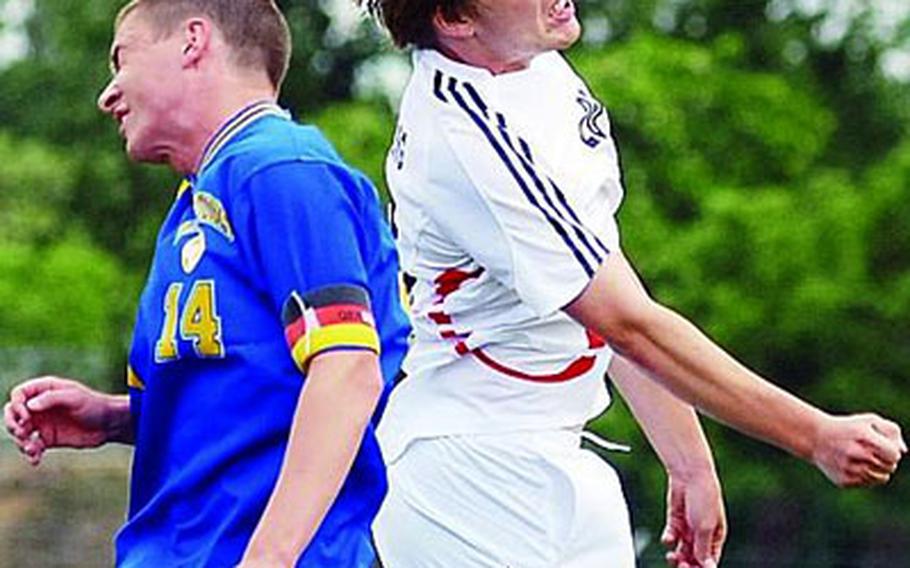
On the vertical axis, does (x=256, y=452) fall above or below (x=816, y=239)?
above

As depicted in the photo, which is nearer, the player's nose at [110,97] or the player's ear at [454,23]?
the player's nose at [110,97]

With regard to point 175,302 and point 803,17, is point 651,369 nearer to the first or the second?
point 175,302

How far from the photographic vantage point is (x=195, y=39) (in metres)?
3.76

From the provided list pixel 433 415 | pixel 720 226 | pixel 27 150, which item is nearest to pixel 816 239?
pixel 720 226

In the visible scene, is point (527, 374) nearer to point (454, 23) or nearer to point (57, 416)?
point (454, 23)

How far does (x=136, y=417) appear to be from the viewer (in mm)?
4051

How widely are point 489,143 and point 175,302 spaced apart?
60cm

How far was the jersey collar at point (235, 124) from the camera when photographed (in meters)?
3.74

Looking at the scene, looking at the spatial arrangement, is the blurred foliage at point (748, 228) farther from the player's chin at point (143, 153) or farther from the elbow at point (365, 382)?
the elbow at point (365, 382)

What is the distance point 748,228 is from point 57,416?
1762cm

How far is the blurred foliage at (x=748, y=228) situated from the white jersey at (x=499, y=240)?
38.5ft

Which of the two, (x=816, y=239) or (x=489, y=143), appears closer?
(x=489, y=143)

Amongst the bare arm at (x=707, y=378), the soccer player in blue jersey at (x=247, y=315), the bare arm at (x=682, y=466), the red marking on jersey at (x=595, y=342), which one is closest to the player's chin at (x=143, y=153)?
the soccer player in blue jersey at (x=247, y=315)

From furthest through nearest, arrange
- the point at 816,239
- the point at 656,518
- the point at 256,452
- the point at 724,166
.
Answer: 1. the point at 724,166
2. the point at 816,239
3. the point at 656,518
4. the point at 256,452
